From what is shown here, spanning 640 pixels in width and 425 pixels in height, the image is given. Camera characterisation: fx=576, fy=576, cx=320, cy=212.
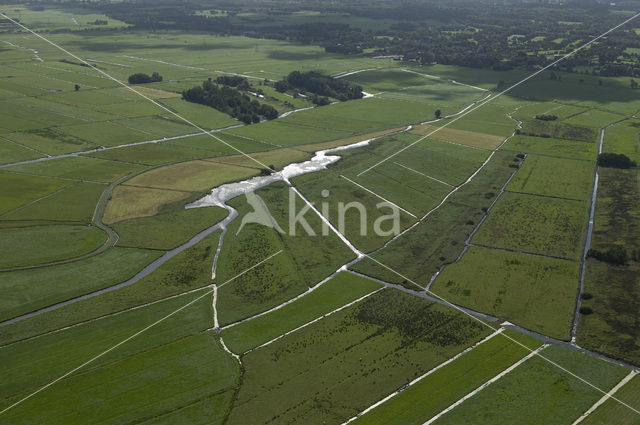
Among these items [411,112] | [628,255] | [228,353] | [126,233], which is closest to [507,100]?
[411,112]

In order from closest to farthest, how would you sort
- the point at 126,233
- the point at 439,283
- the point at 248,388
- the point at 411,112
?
the point at 248,388 < the point at 439,283 < the point at 126,233 < the point at 411,112

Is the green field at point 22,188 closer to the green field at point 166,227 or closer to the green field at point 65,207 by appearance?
the green field at point 65,207

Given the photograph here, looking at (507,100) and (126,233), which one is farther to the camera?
(507,100)

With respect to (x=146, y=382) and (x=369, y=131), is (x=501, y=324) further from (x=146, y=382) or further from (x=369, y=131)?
(x=369, y=131)

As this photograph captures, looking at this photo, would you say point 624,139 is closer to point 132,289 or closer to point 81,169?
point 132,289

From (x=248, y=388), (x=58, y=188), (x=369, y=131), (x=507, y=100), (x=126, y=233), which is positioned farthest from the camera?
(x=507, y=100)

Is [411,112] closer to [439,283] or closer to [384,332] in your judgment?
[439,283]

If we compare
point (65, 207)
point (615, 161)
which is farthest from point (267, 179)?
point (615, 161)

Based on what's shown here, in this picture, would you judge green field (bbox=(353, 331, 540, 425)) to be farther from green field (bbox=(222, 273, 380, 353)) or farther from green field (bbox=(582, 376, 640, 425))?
green field (bbox=(222, 273, 380, 353))
